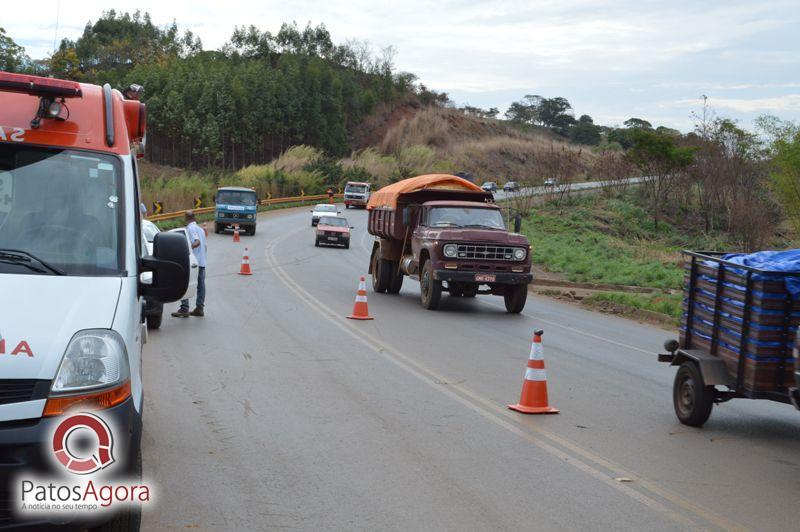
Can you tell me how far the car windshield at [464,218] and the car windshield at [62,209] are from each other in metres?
14.7

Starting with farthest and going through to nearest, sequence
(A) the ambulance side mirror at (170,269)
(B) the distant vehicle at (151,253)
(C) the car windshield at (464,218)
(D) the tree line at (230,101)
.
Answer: (D) the tree line at (230,101) → (C) the car windshield at (464,218) → (B) the distant vehicle at (151,253) → (A) the ambulance side mirror at (170,269)

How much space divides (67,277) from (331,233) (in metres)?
36.0

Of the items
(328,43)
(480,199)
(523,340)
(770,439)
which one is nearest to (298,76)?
(328,43)

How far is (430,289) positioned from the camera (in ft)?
64.3

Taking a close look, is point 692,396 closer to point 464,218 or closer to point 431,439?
point 431,439

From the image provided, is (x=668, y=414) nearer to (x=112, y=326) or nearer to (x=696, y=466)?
(x=696, y=466)

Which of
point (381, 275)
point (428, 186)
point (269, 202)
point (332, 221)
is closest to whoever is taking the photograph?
point (428, 186)

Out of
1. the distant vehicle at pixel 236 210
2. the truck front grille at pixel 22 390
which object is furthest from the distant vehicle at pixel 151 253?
the distant vehicle at pixel 236 210

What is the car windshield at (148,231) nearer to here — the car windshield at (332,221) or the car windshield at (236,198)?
the car windshield at (332,221)

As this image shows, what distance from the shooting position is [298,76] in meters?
108

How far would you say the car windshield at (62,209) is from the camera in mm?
5336

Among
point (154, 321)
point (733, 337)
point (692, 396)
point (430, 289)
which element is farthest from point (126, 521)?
point (430, 289)

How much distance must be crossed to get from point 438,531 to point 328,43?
154247mm

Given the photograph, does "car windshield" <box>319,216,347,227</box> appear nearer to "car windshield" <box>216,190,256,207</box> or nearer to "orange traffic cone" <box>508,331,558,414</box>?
"car windshield" <box>216,190,256,207</box>
